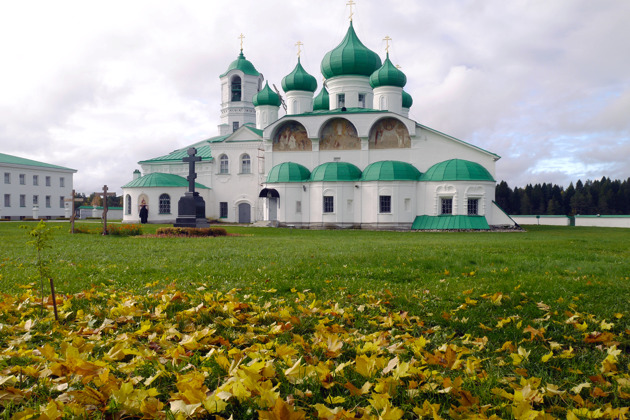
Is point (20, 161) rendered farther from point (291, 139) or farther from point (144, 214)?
point (291, 139)

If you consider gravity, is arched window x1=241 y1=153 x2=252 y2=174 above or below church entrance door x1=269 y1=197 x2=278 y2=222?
above

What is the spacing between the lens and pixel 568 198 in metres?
67.1

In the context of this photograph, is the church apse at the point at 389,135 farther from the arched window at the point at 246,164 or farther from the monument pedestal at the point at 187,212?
the monument pedestal at the point at 187,212

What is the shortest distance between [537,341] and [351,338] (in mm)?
1686

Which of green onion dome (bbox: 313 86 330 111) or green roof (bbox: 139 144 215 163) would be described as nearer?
green onion dome (bbox: 313 86 330 111)

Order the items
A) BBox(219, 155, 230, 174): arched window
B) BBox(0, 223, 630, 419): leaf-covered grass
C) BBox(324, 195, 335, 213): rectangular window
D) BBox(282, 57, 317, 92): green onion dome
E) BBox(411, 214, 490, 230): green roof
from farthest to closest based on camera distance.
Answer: BBox(219, 155, 230, 174): arched window → BBox(282, 57, 317, 92): green onion dome → BBox(324, 195, 335, 213): rectangular window → BBox(411, 214, 490, 230): green roof → BBox(0, 223, 630, 419): leaf-covered grass

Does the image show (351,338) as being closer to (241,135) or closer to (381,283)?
(381,283)

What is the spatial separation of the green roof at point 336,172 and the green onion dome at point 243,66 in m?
17.2

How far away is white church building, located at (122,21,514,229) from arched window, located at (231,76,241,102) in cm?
470

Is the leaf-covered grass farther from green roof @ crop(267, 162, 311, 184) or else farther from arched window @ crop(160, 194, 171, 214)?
arched window @ crop(160, 194, 171, 214)

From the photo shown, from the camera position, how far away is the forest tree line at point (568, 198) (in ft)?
205

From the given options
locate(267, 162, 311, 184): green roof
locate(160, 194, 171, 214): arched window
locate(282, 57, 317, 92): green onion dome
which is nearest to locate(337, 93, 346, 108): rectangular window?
locate(282, 57, 317, 92): green onion dome

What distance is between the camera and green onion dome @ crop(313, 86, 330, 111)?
42188 mm

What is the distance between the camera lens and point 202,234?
2059 centimetres
